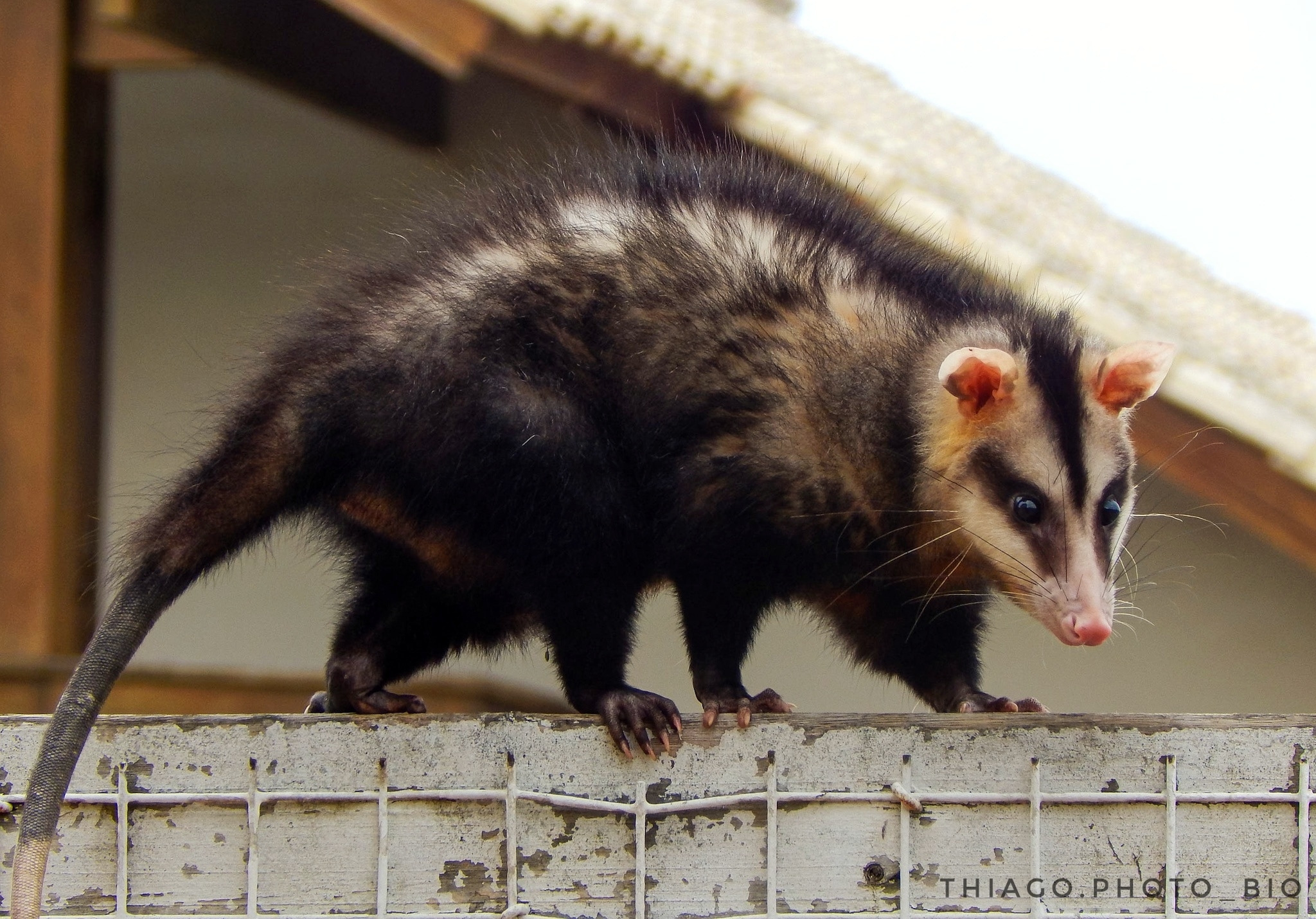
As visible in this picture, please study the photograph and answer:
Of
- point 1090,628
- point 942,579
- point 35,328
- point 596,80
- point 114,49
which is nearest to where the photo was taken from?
point 1090,628

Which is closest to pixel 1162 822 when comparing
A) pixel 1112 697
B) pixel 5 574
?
pixel 1112 697

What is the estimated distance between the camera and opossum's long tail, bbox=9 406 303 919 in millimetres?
3064

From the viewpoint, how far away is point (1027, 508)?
3.38 metres

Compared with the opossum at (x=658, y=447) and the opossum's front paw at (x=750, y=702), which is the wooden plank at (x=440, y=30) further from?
the opossum's front paw at (x=750, y=702)

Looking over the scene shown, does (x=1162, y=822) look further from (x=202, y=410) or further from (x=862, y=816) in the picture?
(x=202, y=410)

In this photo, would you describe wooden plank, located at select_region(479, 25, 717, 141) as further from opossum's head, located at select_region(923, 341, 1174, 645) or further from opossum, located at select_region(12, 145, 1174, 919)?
opossum's head, located at select_region(923, 341, 1174, 645)

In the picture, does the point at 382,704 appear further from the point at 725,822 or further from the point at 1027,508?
the point at 1027,508

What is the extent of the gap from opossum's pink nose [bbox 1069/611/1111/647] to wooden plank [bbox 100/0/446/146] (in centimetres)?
433

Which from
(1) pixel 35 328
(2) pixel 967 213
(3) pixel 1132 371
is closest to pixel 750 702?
(3) pixel 1132 371

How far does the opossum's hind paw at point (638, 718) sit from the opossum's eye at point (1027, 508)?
37.3 inches

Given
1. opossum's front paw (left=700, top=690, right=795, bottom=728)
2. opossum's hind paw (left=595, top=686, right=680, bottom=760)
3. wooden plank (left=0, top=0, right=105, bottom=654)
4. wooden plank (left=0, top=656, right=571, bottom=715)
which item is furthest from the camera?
wooden plank (left=0, top=656, right=571, bottom=715)

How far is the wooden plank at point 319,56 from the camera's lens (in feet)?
20.3

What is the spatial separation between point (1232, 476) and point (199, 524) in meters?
3.80

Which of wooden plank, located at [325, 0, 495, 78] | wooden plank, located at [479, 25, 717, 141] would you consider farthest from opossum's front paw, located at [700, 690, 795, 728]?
wooden plank, located at [325, 0, 495, 78]
